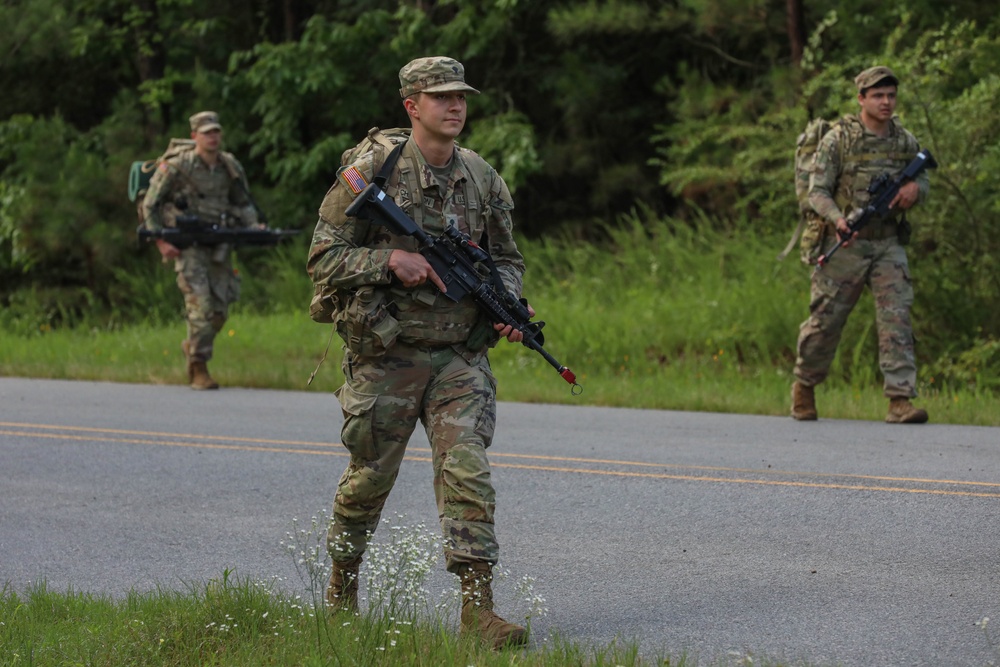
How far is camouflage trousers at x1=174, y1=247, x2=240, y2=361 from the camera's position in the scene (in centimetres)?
1301

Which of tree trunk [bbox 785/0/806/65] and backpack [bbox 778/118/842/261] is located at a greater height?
tree trunk [bbox 785/0/806/65]

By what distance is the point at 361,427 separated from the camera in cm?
541

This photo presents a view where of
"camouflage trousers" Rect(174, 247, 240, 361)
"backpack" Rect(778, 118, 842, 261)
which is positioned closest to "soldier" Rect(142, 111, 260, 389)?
"camouflage trousers" Rect(174, 247, 240, 361)

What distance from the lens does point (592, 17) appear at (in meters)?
17.9

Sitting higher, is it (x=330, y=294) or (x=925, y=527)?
(x=330, y=294)

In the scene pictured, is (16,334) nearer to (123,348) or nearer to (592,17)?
(123,348)

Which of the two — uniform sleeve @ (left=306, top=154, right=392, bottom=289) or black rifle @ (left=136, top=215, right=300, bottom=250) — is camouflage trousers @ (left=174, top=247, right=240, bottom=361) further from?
uniform sleeve @ (left=306, top=154, right=392, bottom=289)

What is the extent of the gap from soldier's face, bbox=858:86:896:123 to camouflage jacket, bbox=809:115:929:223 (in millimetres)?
224

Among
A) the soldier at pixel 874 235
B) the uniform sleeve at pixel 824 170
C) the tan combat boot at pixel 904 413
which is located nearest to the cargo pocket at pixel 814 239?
the soldier at pixel 874 235

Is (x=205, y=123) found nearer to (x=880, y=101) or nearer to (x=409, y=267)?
(x=880, y=101)

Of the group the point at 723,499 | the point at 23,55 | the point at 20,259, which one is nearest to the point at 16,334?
the point at 20,259

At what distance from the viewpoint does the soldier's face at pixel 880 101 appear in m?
9.73

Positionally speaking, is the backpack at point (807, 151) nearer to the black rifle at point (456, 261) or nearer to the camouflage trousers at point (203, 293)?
the black rifle at point (456, 261)

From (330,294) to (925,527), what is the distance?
297 cm
